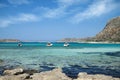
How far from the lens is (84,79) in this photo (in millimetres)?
24250

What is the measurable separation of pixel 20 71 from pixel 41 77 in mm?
6402

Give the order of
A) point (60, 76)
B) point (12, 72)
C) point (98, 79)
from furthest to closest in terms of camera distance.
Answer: point (12, 72), point (60, 76), point (98, 79)

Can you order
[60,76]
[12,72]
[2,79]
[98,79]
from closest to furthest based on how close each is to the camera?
Result: 1. [2,79]
2. [98,79]
3. [60,76]
4. [12,72]

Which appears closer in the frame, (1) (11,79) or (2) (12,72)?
(1) (11,79)

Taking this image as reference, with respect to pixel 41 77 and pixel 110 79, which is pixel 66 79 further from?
pixel 110 79

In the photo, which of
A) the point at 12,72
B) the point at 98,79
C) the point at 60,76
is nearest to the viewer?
the point at 98,79

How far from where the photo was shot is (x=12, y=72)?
29.9 meters

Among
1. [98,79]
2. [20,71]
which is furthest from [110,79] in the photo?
[20,71]

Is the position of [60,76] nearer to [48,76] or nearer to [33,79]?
[48,76]

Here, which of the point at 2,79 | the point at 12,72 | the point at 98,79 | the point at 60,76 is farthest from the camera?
the point at 12,72

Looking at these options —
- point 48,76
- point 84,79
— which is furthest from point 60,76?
point 84,79

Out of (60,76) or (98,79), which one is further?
(60,76)

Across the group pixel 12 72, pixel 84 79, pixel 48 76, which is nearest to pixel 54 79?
pixel 48 76

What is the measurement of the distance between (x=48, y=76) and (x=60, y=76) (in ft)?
5.10
